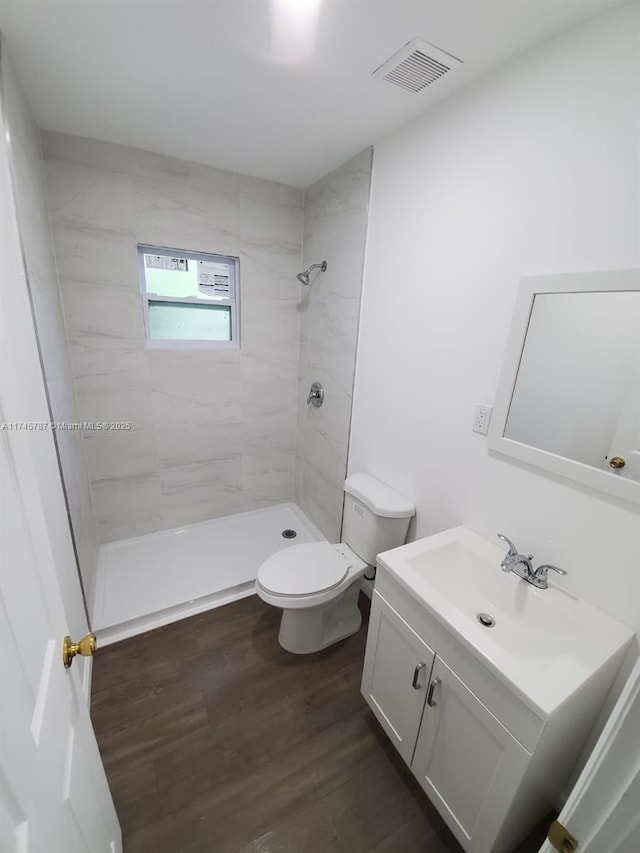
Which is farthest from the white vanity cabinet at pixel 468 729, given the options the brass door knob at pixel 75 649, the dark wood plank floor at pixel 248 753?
the brass door knob at pixel 75 649

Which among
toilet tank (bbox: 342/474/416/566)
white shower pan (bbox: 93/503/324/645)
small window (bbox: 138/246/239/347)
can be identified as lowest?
white shower pan (bbox: 93/503/324/645)

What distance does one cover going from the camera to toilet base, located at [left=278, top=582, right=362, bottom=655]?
1697mm

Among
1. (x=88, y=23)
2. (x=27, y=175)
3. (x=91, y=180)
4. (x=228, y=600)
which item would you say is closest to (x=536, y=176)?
(x=88, y=23)

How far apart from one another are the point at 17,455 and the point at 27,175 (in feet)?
4.80

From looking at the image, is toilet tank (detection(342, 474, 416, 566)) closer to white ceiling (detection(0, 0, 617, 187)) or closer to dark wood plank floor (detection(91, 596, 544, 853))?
dark wood plank floor (detection(91, 596, 544, 853))

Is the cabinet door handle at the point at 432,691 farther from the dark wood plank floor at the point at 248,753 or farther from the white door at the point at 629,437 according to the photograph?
the white door at the point at 629,437

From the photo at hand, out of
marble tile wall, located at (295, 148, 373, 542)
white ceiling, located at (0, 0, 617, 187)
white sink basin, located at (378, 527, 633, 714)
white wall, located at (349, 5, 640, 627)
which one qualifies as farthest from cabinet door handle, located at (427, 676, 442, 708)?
white ceiling, located at (0, 0, 617, 187)

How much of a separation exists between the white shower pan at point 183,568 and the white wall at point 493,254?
1.12 meters

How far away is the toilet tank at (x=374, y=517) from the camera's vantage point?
167cm

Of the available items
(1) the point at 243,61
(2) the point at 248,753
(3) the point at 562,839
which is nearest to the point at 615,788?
(3) the point at 562,839

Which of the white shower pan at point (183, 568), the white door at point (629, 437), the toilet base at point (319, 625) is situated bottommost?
the white shower pan at point (183, 568)

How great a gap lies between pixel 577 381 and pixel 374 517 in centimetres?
100

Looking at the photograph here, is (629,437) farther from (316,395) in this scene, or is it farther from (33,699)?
(316,395)

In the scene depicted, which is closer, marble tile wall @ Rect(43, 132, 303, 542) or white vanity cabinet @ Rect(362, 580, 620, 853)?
white vanity cabinet @ Rect(362, 580, 620, 853)
